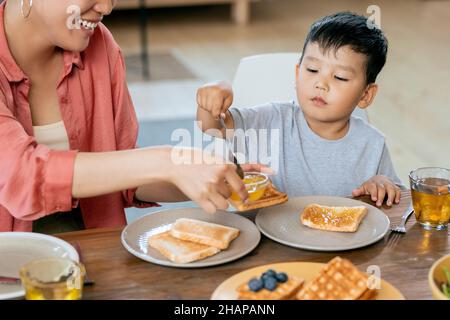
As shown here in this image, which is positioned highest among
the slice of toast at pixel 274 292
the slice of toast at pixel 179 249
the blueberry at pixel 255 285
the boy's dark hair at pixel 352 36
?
the boy's dark hair at pixel 352 36

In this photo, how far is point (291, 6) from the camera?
23.7 feet

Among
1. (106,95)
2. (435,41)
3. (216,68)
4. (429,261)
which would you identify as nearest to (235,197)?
(429,261)

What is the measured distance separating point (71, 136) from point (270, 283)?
2.75 ft

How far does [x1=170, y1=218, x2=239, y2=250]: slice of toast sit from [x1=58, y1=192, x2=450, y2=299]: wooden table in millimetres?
55

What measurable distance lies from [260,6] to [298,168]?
5.37 metres

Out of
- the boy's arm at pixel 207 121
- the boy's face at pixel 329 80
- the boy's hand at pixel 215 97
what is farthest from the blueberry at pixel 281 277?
the boy's face at pixel 329 80

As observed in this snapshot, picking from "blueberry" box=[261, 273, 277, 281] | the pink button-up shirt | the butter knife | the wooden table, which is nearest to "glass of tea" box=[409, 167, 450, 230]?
the wooden table

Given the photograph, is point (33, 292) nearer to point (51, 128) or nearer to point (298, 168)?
point (51, 128)

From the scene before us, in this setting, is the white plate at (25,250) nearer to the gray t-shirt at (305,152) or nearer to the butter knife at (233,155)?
the butter knife at (233,155)

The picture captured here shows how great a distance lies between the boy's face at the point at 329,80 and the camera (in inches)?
79.4

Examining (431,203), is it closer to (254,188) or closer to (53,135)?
(254,188)

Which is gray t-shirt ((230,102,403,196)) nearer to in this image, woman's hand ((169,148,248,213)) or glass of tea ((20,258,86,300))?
woman's hand ((169,148,248,213))

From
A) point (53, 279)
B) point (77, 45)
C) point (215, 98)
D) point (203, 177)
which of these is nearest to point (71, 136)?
point (77, 45)

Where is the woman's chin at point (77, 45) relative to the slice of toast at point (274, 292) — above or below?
above
